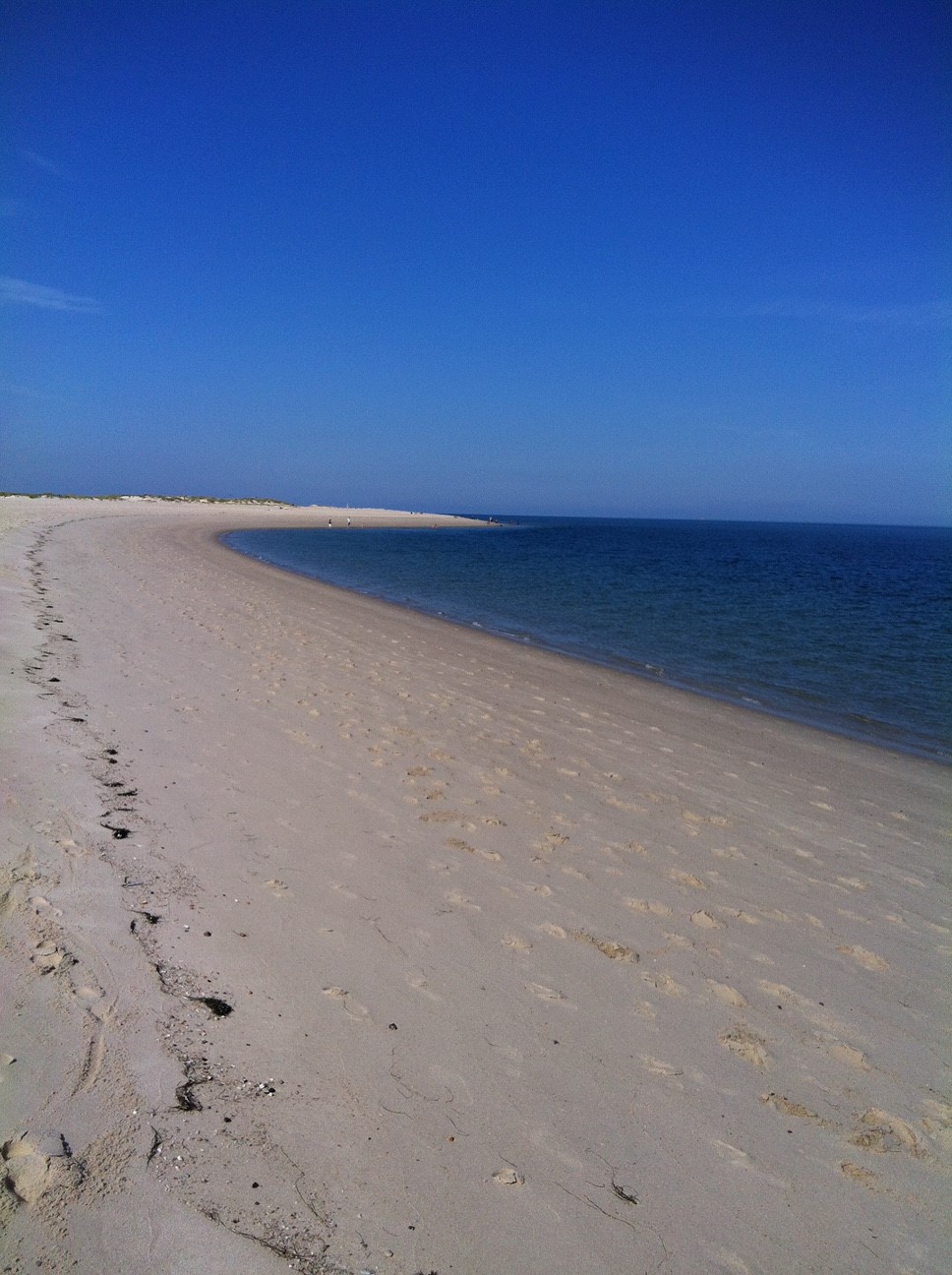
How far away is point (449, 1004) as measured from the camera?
12.3ft

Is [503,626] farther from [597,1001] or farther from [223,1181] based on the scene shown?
[223,1181]

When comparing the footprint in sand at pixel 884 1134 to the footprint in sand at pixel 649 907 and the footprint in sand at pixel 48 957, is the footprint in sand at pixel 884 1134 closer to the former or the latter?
the footprint in sand at pixel 649 907

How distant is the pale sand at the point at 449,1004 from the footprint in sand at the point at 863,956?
0.12 feet

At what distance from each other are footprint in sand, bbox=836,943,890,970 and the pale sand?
4 cm

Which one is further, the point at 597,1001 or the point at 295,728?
the point at 295,728

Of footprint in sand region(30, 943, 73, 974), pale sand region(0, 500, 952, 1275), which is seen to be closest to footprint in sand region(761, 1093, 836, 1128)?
pale sand region(0, 500, 952, 1275)

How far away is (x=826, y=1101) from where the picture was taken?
3.42 metres

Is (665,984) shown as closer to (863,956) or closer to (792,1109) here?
(792,1109)

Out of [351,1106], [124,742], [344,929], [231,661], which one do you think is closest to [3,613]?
[231,661]

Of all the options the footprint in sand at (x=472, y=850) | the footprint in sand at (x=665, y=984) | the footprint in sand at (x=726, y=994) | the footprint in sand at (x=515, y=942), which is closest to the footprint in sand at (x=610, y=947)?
the footprint in sand at (x=665, y=984)

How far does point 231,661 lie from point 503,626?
9.86 meters

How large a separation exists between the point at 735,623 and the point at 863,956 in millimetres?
18245

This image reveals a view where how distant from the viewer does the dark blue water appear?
13094 millimetres

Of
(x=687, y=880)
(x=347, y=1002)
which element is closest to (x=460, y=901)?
(x=347, y=1002)
